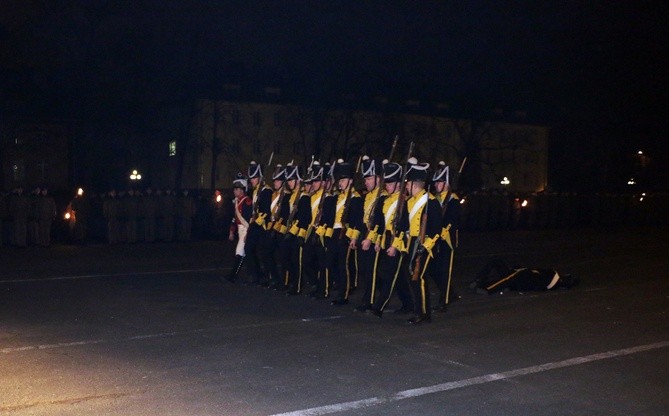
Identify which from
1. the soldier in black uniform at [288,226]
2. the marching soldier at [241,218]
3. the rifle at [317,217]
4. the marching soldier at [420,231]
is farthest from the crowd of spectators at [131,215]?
the marching soldier at [420,231]

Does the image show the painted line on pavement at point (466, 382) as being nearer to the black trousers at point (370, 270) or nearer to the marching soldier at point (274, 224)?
the black trousers at point (370, 270)

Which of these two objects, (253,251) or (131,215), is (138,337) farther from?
(131,215)

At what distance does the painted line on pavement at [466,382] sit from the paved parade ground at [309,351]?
20 millimetres

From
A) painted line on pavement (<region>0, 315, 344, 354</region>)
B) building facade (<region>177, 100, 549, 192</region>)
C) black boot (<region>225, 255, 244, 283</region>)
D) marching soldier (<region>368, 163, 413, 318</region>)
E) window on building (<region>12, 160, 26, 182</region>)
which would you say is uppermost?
building facade (<region>177, 100, 549, 192</region>)

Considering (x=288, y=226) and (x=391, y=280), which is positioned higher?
(x=288, y=226)

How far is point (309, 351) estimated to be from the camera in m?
8.80

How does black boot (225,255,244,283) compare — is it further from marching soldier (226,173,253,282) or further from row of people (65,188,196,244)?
row of people (65,188,196,244)

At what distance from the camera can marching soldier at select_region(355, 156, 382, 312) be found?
11.2 metres

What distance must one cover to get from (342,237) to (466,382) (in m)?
4.93

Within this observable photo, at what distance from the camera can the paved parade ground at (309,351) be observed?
6.87 m

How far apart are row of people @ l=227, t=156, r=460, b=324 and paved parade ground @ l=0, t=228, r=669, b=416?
434mm

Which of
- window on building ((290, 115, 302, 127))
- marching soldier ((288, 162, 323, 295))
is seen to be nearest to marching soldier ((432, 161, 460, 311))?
marching soldier ((288, 162, 323, 295))

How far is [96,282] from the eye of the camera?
14383mm

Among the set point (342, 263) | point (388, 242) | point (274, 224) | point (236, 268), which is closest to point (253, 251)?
point (236, 268)
